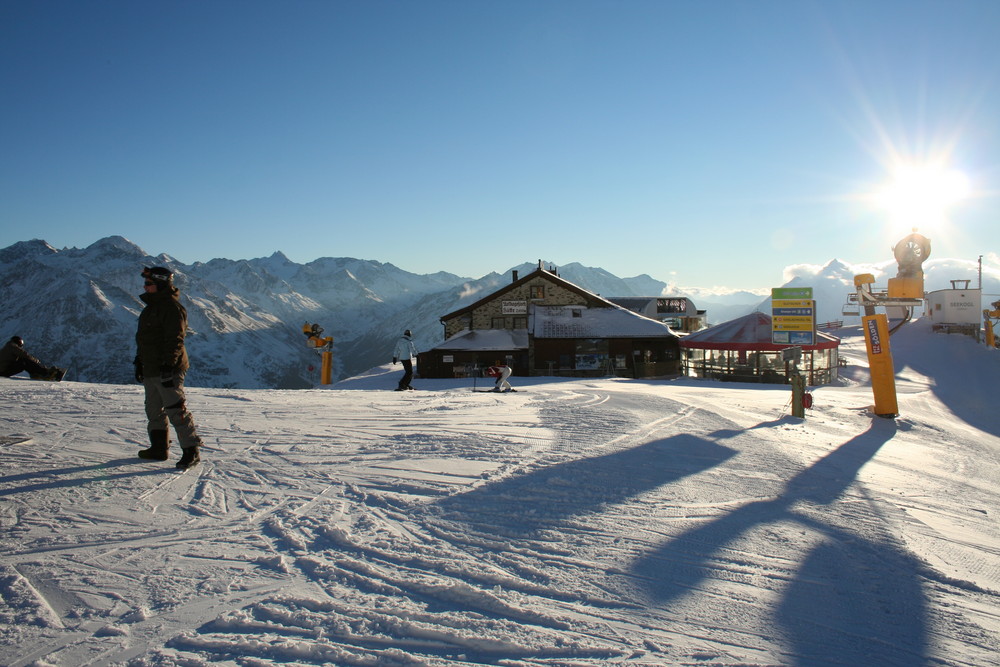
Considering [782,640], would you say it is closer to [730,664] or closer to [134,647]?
[730,664]

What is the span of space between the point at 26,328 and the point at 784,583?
219m

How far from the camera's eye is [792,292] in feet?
55.4

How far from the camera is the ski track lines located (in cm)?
244

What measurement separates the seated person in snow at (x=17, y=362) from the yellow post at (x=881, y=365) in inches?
749

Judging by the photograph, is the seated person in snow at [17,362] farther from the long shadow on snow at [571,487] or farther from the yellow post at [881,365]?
the yellow post at [881,365]

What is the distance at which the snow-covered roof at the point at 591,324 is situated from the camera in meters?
29.5

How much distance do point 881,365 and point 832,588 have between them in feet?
37.0

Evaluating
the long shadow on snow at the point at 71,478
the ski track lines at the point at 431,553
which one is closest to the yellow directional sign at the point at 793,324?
the ski track lines at the point at 431,553

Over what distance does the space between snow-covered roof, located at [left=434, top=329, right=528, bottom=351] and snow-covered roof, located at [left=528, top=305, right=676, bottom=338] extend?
145cm

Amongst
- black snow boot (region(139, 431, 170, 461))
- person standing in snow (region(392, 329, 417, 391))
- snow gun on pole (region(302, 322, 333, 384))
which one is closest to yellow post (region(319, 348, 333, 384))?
snow gun on pole (region(302, 322, 333, 384))

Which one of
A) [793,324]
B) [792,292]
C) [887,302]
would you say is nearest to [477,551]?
[887,302]

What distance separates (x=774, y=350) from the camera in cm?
2561

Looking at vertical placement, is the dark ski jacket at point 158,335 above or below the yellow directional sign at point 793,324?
below

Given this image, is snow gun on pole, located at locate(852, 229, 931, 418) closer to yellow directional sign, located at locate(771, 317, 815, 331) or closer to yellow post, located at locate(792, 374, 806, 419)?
yellow directional sign, located at locate(771, 317, 815, 331)
